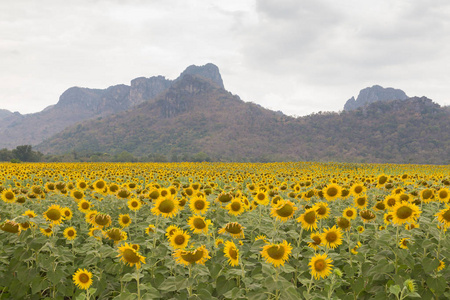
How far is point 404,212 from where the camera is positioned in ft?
11.0

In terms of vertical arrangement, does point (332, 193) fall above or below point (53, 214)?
above

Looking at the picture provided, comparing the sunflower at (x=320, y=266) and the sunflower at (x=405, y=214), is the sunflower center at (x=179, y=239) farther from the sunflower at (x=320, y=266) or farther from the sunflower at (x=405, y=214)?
the sunflower at (x=405, y=214)

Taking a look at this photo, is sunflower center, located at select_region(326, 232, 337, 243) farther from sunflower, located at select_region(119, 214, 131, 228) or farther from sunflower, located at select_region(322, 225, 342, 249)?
sunflower, located at select_region(119, 214, 131, 228)

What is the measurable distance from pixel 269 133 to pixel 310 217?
11236 cm

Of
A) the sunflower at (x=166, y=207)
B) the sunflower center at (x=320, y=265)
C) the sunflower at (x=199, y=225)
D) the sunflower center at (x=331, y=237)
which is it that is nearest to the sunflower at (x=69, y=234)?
the sunflower at (x=166, y=207)

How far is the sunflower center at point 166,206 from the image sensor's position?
360 centimetres

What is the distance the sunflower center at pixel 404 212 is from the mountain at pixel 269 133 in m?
Answer: 64.9

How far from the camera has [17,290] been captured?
3.60m

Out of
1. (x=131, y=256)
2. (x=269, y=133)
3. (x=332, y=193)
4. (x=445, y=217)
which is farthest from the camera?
(x=269, y=133)

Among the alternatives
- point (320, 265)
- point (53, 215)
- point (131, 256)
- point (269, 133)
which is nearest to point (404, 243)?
point (320, 265)

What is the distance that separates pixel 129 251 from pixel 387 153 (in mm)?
93643

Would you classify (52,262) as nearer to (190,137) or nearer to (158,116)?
(190,137)

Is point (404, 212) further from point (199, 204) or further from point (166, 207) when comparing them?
point (166, 207)

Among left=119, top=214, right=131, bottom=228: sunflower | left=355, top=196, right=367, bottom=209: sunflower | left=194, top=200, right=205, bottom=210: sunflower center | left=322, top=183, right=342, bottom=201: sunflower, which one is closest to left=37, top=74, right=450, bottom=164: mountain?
left=322, top=183, right=342, bottom=201: sunflower
